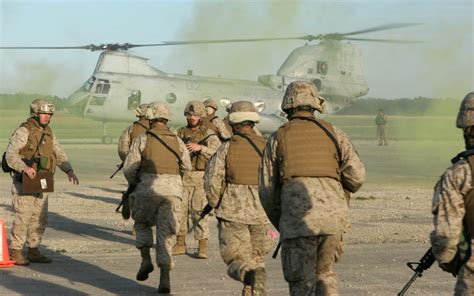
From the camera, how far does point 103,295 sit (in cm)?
1128

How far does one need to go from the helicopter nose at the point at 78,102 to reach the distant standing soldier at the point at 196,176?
2711 centimetres

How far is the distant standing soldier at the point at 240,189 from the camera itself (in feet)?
33.5

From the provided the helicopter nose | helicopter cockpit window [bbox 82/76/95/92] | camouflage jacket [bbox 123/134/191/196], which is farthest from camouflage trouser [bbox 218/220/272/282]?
the helicopter nose

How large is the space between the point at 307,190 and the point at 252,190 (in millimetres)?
2154

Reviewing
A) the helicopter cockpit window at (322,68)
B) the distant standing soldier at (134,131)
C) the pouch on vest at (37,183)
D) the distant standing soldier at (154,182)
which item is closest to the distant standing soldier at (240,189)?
the distant standing soldier at (154,182)

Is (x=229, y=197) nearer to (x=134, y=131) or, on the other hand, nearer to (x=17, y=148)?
(x=17, y=148)

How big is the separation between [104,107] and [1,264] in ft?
94.5

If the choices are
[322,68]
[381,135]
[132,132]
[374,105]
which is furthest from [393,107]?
[132,132]

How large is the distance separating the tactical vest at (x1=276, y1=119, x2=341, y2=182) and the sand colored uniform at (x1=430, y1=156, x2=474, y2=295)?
4.87 feet

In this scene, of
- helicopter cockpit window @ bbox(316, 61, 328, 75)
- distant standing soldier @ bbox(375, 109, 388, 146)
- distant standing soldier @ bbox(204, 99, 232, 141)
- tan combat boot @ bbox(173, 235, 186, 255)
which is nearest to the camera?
→ tan combat boot @ bbox(173, 235, 186, 255)

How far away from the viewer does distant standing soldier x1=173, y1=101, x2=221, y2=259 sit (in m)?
14.4

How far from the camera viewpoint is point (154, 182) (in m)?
11.6

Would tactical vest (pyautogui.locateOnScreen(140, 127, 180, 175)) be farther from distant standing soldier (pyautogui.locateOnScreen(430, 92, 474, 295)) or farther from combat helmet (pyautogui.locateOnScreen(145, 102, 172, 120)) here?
distant standing soldier (pyautogui.locateOnScreen(430, 92, 474, 295))

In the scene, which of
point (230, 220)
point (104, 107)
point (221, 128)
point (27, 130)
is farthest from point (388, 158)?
point (230, 220)
